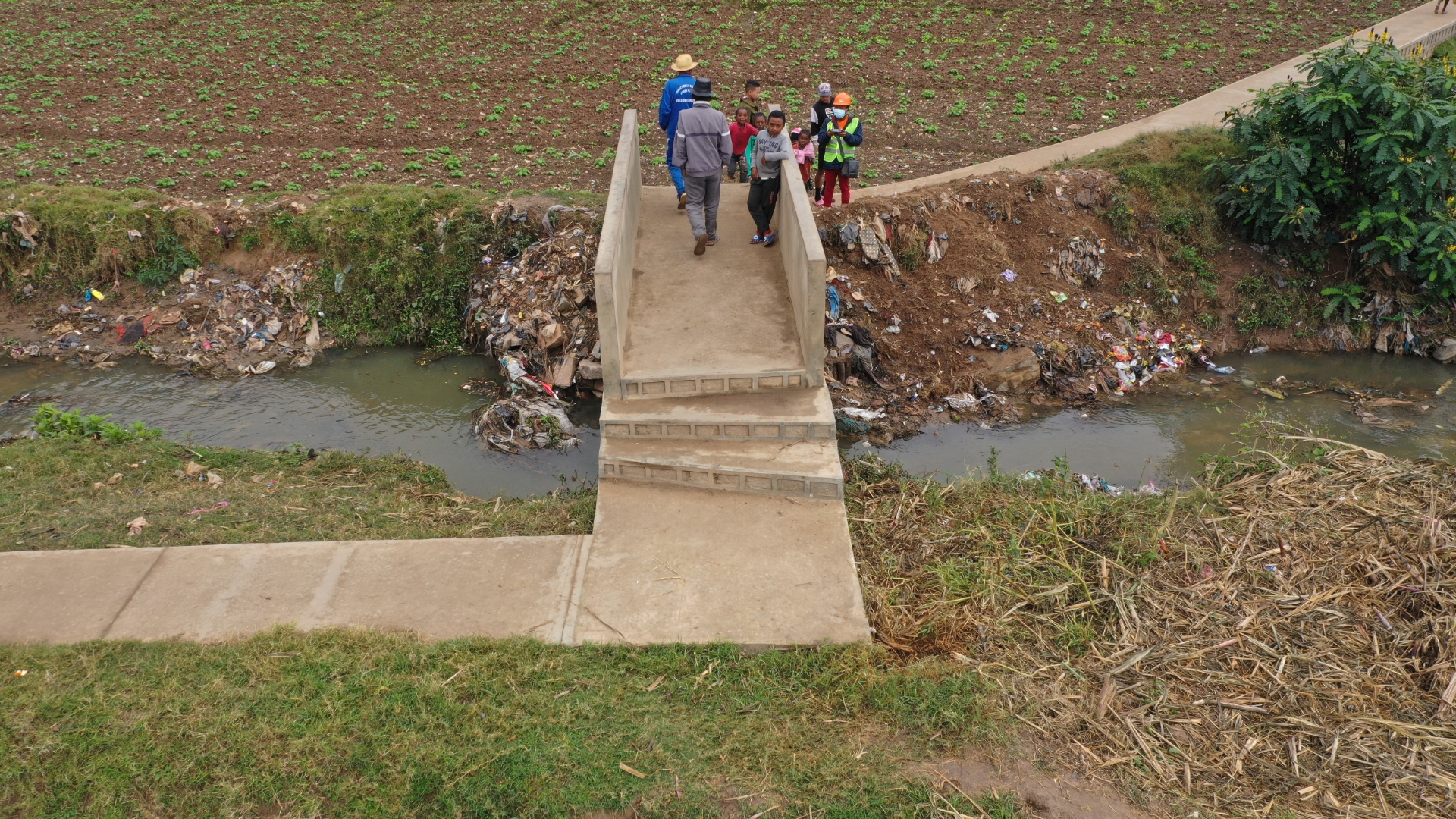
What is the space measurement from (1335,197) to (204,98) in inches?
650

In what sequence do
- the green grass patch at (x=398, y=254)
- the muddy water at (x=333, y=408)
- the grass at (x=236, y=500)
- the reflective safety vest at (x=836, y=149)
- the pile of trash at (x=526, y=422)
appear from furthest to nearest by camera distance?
the green grass patch at (x=398, y=254) → the reflective safety vest at (x=836, y=149) → the pile of trash at (x=526, y=422) → the muddy water at (x=333, y=408) → the grass at (x=236, y=500)

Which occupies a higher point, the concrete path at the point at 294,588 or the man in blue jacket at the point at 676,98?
the man in blue jacket at the point at 676,98

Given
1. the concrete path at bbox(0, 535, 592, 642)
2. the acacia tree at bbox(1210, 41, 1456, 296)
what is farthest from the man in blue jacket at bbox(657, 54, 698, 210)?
the acacia tree at bbox(1210, 41, 1456, 296)

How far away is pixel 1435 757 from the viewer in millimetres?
4637

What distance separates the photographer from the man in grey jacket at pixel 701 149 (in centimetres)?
800

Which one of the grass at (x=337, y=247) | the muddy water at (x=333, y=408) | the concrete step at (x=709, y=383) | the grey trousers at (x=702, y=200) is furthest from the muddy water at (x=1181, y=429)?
the grass at (x=337, y=247)

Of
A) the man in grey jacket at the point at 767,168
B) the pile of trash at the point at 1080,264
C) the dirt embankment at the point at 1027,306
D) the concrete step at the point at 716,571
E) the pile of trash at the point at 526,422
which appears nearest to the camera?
the concrete step at the point at 716,571

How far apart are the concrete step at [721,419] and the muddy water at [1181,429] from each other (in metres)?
1.68

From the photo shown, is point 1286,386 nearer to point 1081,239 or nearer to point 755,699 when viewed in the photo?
point 1081,239

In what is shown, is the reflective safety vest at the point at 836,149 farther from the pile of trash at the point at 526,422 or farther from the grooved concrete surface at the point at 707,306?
the pile of trash at the point at 526,422

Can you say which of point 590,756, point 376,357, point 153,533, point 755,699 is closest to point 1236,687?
point 755,699

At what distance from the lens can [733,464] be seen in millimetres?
6797

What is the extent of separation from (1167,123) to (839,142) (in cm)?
649

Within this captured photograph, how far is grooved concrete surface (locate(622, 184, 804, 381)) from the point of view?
748 centimetres
